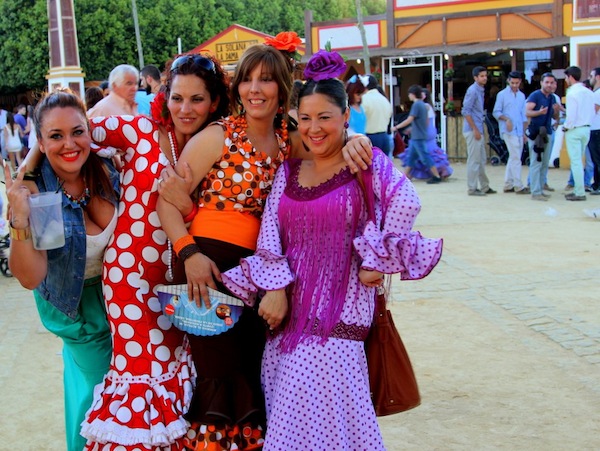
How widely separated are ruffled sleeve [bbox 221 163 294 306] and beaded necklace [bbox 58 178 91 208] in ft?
2.16

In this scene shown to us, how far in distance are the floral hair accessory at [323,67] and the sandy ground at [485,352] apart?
6.45 feet

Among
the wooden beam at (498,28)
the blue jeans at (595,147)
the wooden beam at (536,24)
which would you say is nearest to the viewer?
the blue jeans at (595,147)

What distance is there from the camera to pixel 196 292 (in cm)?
295

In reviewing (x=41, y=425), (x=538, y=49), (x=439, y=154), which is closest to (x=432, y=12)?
(x=538, y=49)

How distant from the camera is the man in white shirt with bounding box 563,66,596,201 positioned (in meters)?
11.0

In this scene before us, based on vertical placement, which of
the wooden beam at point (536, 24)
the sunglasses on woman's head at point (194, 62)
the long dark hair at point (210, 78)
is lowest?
the long dark hair at point (210, 78)

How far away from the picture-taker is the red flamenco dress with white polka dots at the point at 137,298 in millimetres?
3094

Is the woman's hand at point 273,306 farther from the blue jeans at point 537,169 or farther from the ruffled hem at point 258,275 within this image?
the blue jeans at point 537,169

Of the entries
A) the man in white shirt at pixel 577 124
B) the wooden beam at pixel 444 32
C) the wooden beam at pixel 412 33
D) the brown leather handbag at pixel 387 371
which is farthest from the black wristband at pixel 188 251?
the wooden beam at pixel 412 33

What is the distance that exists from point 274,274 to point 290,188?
34 cm

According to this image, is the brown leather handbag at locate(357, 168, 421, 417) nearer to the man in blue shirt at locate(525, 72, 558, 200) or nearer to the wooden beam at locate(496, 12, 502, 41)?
the man in blue shirt at locate(525, 72, 558, 200)

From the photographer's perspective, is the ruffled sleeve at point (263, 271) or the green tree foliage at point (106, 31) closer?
the ruffled sleeve at point (263, 271)

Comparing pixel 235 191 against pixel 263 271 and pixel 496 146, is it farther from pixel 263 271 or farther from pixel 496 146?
pixel 496 146

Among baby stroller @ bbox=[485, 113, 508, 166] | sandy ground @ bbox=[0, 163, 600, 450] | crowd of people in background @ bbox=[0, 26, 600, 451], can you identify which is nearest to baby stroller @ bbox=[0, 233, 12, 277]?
sandy ground @ bbox=[0, 163, 600, 450]
